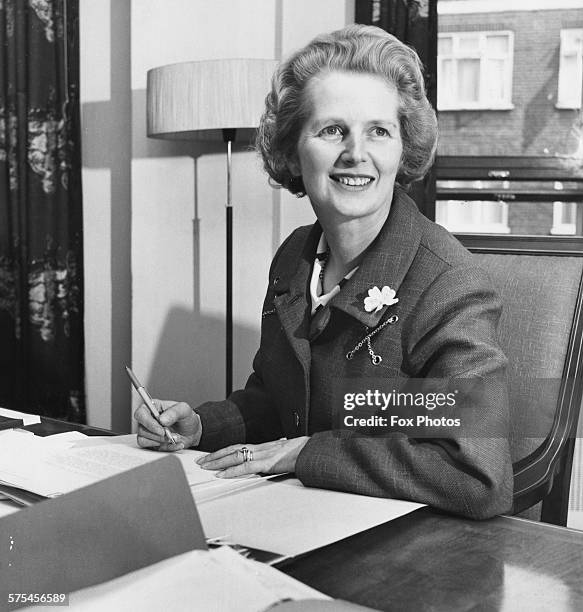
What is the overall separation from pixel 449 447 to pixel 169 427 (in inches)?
19.8

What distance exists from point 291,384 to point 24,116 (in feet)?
8.17

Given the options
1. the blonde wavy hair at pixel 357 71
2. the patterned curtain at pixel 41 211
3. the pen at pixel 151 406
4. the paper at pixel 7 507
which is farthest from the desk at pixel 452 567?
the patterned curtain at pixel 41 211

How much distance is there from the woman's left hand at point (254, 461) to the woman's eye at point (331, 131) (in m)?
0.57

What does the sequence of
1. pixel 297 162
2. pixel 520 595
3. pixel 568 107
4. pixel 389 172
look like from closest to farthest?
pixel 520 595
pixel 389 172
pixel 297 162
pixel 568 107

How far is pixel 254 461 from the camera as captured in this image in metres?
1.16

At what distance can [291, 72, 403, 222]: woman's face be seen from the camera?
145cm

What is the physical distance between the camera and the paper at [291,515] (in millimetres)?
855

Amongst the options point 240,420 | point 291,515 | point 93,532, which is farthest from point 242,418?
point 93,532

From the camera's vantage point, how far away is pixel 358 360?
1350mm

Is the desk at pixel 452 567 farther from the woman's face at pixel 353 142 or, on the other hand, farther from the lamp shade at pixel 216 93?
the lamp shade at pixel 216 93

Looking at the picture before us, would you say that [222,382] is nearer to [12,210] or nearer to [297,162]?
[12,210]

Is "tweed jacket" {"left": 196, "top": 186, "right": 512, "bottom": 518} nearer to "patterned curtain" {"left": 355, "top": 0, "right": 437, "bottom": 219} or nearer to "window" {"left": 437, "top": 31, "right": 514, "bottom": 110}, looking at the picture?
"patterned curtain" {"left": 355, "top": 0, "right": 437, "bottom": 219}

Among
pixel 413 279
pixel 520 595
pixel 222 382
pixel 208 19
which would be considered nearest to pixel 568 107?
pixel 208 19

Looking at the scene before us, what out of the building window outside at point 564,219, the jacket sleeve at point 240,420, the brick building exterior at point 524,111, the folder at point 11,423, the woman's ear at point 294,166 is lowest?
the jacket sleeve at point 240,420
